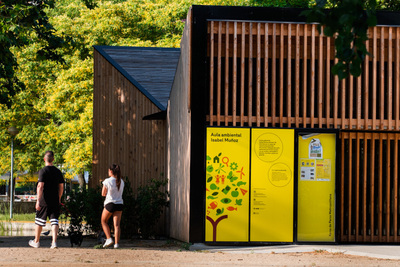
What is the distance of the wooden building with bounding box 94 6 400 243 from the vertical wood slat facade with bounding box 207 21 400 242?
19 millimetres

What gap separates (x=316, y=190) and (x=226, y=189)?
68.7 inches

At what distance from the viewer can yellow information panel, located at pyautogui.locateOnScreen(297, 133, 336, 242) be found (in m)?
13.9

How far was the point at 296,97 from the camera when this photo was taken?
551 inches

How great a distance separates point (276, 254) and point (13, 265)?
4569mm

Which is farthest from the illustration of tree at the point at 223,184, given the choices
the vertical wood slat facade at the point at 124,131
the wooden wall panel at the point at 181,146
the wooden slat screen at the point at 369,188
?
the vertical wood slat facade at the point at 124,131

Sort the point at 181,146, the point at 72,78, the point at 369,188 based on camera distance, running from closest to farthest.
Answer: the point at 369,188 → the point at 181,146 → the point at 72,78

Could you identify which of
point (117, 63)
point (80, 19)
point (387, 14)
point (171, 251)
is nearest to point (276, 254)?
point (171, 251)

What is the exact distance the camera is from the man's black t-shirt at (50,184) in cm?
1310

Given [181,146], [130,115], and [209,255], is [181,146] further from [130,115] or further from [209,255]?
[130,115]

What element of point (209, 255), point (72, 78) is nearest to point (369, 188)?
point (209, 255)

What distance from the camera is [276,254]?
490 inches

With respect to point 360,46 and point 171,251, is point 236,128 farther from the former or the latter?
point 360,46

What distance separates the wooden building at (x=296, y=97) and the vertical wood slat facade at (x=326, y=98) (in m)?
0.02

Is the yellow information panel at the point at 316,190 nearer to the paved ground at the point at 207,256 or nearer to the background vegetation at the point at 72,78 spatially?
the paved ground at the point at 207,256
